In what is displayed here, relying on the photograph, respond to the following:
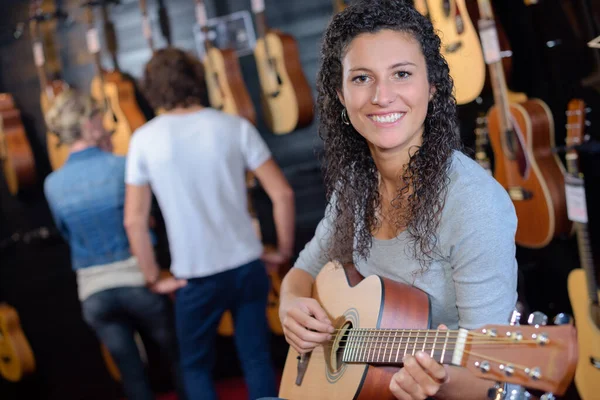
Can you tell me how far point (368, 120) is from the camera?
1455 mm

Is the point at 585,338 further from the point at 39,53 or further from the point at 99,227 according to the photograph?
the point at 39,53

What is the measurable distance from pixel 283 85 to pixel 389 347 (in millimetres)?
2652

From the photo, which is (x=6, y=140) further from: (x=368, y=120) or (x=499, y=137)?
(x=368, y=120)

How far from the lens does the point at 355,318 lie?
5.40 feet

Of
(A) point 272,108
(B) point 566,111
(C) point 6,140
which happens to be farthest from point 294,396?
(C) point 6,140

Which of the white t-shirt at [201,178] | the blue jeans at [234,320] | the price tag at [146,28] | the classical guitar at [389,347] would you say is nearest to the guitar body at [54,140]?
the price tag at [146,28]

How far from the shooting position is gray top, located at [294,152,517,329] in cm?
135

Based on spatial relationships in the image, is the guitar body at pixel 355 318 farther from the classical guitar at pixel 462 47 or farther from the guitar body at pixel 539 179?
the guitar body at pixel 539 179

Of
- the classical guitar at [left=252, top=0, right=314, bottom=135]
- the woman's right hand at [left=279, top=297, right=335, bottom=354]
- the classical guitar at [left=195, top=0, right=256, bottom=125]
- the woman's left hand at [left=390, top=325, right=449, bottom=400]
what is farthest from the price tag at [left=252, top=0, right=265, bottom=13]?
the woman's left hand at [left=390, top=325, right=449, bottom=400]

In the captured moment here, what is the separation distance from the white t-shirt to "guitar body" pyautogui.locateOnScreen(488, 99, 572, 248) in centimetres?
106

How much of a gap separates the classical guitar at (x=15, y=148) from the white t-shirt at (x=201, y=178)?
1.70 metres

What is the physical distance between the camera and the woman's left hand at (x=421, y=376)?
1.28 meters

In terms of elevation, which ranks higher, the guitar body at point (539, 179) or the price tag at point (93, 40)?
the price tag at point (93, 40)

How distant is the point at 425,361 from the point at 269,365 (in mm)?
1837
